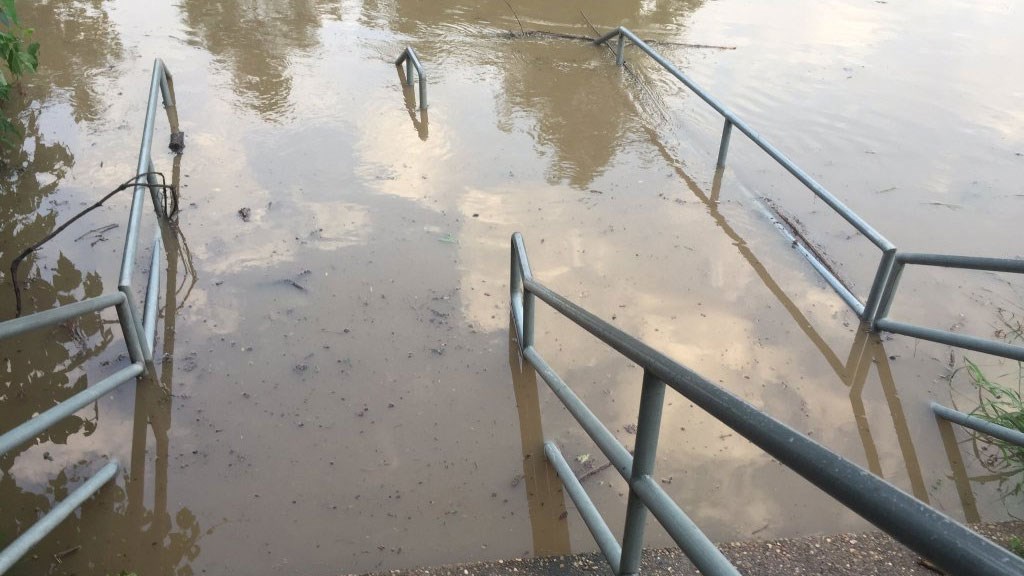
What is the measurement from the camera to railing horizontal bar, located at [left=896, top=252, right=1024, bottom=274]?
3.10 m

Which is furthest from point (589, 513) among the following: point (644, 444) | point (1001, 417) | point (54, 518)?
point (1001, 417)

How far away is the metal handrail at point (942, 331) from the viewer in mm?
3109

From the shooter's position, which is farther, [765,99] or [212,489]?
[765,99]

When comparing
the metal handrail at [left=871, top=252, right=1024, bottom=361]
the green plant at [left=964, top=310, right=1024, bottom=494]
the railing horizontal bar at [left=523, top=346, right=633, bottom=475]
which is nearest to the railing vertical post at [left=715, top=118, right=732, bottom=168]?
the metal handrail at [left=871, top=252, right=1024, bottom=361]

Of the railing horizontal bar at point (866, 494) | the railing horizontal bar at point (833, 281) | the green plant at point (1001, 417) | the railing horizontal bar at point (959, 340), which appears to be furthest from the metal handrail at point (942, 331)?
the railing horizontal bar at point (866, 494)

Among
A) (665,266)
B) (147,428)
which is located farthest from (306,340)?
(665,266)

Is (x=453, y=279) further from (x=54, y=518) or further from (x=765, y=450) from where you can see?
(x=765, y=450)

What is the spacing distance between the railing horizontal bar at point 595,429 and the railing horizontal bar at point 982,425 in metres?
1.93

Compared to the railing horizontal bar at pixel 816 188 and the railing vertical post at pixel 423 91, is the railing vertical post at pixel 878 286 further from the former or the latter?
the railing vertical post at pixel 423 91

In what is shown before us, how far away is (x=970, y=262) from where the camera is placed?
337 cm

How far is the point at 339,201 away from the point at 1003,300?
4.88 m

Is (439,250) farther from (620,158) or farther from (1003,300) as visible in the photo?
(1003,300)

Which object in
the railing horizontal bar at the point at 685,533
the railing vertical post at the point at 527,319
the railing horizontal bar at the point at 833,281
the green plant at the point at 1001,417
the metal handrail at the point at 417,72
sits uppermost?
the metal handrail at the point at 417,72

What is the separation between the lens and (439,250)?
5039 millimetres
